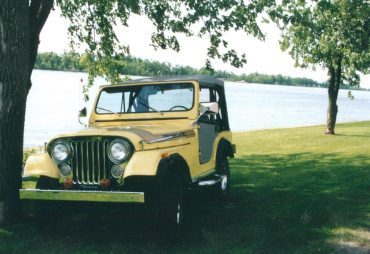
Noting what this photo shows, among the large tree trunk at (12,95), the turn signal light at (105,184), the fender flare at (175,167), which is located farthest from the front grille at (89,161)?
the large tree trunk at (12,95)

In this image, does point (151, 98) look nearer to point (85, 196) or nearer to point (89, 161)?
point (89, 161)

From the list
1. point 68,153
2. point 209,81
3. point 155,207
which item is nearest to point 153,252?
point 155,207

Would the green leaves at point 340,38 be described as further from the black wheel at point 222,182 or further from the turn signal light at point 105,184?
the turn signal light at point 105,184

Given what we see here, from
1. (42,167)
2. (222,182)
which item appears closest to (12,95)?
(42,167)

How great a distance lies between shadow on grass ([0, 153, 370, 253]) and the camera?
556 centimetres

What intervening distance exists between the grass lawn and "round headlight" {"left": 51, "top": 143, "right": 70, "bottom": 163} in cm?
80

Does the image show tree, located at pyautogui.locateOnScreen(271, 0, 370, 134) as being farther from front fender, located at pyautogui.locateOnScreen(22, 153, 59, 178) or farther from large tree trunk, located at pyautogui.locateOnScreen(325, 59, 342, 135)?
front fender, located at pyautogui.locateOnScreen(22, 153, 59, 178)

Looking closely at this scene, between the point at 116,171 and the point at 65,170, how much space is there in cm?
73

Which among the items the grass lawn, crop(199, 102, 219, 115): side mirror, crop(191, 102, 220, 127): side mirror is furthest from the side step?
crop(199, 102, 219, 115): side mirror

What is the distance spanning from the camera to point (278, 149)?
57.7 ft

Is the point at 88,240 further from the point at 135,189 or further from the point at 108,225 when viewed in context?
the point at 135,189

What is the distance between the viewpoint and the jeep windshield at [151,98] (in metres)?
7.06

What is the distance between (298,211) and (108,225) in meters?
3.16

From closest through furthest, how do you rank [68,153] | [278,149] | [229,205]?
[68,153] → [229,205] → [278,149]
